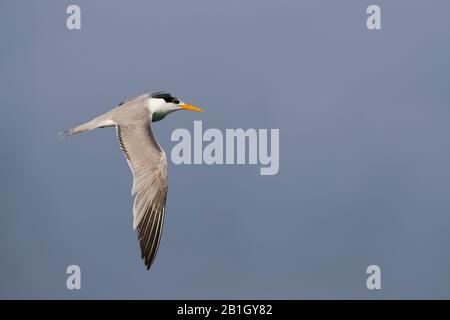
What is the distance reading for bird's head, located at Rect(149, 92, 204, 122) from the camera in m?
12.7

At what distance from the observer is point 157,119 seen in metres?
12.9

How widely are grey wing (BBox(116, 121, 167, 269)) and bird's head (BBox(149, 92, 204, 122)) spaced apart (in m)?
0.73

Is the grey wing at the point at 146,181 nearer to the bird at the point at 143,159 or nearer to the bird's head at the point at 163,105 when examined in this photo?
the bird at the point at 143,159

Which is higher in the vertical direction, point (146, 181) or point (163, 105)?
point (163, 105)

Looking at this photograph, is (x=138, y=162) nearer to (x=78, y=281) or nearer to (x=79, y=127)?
(x=79, y=127)

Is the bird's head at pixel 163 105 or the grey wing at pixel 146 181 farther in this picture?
the bird's head at pixel 163 105

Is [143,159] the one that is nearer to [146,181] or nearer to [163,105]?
[146,181]

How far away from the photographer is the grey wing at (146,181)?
10742 millimetres

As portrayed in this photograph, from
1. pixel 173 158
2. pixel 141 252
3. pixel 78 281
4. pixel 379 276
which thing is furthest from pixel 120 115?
pixel 379 276

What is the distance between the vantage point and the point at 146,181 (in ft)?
36.8

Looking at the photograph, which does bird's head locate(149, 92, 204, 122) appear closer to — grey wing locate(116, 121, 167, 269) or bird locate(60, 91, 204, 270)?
bird locate(60, 91, 204, 270)

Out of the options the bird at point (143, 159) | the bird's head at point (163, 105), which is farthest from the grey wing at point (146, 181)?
the bird's head at point (163, 105)

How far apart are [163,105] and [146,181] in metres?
1.92

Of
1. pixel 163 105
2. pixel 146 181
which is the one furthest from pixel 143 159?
pixel 163 105
